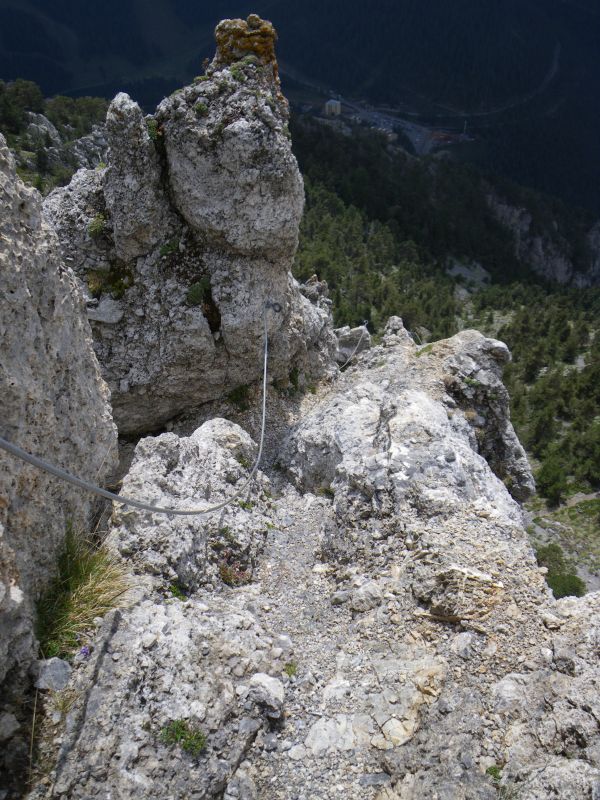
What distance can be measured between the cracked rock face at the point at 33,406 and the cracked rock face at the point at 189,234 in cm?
677

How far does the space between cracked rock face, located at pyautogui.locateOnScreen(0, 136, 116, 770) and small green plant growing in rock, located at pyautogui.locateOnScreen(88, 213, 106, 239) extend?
7.11m

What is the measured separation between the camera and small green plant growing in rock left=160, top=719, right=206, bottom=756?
5.68m

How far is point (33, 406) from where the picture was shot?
609 centimetres

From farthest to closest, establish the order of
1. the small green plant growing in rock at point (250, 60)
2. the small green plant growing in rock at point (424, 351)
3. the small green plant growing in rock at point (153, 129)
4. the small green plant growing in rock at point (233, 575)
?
the small green plant growing in rock at point (424, 351) → the small green plant growing in rock at point (153, 129) → the small green plant growing in rock at point (250, 60) → the small green plant growing in rock at point (233, 575)

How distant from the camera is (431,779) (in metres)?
5.77

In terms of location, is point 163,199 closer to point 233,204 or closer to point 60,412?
point 233,204

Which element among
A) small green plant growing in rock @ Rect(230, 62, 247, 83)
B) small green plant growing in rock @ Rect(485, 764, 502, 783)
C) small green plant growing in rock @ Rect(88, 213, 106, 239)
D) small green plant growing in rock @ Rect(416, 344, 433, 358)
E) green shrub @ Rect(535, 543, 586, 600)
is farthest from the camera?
green shrub @ Rect(535, 543, 586, 600)

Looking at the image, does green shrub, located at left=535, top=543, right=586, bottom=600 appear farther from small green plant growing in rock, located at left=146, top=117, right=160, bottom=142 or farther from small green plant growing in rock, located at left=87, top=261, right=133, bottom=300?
small green plant growing in rock, located at left=146, top=117, right=160, bottom=142

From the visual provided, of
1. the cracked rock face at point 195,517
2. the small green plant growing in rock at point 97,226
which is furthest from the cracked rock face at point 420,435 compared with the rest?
the small green plant growing in rock at point 97,226

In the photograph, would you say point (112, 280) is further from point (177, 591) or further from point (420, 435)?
point (177, 591)

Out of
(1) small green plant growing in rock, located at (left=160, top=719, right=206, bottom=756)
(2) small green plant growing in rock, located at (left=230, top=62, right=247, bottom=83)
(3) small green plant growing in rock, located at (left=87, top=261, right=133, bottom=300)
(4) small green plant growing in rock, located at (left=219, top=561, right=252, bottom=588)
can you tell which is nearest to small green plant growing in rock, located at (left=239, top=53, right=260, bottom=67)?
(2) small green plant growing in rock, located at (left=230, top=62, right=247, bottom=83)

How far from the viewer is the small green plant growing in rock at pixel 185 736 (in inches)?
223

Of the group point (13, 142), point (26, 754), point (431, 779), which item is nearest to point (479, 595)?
point (431, 779)

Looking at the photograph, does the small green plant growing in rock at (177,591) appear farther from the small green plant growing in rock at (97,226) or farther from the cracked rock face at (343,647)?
the small green plant growing in rock at (97,226)
